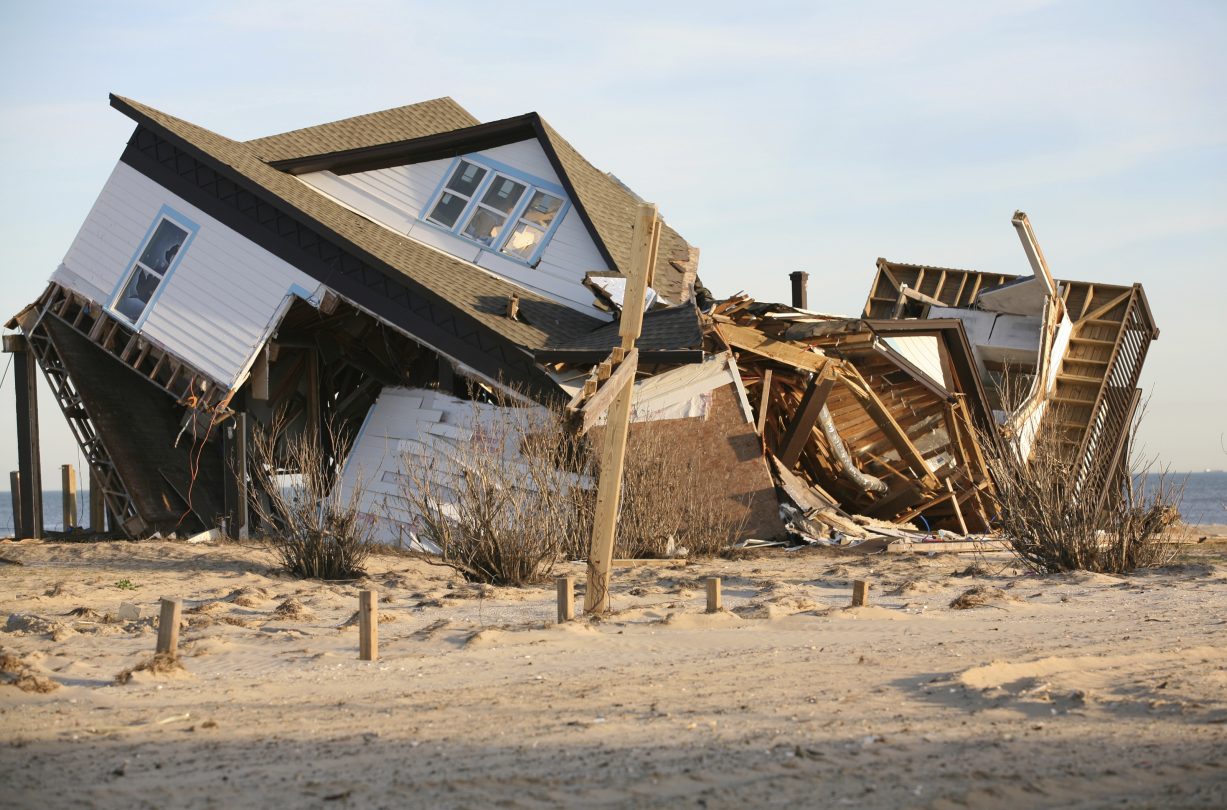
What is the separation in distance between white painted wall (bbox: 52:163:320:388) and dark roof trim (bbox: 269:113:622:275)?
2.26m

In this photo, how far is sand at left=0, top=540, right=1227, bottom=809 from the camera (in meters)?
5.90

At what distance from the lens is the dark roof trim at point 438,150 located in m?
22.0

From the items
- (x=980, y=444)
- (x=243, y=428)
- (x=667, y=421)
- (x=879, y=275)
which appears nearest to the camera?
(x=667, y=421)

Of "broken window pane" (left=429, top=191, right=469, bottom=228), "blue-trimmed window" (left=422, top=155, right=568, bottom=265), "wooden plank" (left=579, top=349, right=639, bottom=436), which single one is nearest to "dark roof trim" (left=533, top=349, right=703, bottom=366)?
"blue-trimmed window" (left=422, top=155, right=568, bottom=265)

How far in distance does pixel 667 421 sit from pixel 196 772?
12.8 metres

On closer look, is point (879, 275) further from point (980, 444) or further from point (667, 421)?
point (667, 421)

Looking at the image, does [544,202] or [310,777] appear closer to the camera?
[310,777]

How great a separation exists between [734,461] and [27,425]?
37.6 feet

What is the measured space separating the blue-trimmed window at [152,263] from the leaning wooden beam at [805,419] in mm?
9698

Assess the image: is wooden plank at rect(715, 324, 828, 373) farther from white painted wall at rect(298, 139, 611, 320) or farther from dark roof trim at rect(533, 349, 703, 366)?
white painted wall at rect(298, 139, 611, 320)

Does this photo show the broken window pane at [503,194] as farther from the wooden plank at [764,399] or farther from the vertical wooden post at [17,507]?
the vertical wooden post at [17,507]

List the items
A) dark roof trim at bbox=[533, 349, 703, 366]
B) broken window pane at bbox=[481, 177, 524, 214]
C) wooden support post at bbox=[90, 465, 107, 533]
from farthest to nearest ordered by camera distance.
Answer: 1. broken window pane at bbox=[481, 177, 524, 214]
2. wooden support post at bbox=[90, 465, 107, 533]
3. dark roof trim at bbox=[533, 349, 703, 366]

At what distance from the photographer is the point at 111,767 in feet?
21.3

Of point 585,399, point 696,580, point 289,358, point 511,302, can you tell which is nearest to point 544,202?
point 511,302
